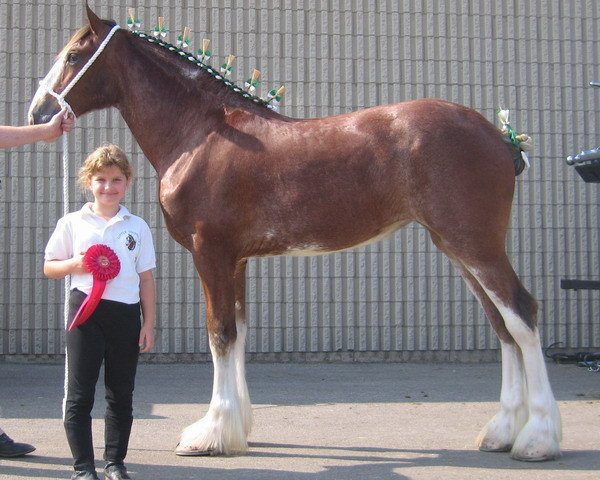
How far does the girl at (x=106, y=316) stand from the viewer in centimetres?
376

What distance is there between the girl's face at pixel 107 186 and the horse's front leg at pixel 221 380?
29.8 inches

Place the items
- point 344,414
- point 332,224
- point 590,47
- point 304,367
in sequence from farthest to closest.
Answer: point 590,47 → point 304,367 → point 344,414 → point 332,224

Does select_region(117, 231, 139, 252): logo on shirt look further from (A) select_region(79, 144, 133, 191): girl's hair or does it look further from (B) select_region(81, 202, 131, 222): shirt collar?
(A) select_region(79, 144, 133, 191): girl's hair

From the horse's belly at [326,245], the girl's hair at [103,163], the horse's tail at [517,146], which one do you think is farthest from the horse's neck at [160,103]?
the horse's tail at [517,146]

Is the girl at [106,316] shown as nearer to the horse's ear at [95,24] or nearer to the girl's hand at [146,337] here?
the girl's hand at [146,337]

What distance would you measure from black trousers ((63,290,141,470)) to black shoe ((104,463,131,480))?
0.02 metres

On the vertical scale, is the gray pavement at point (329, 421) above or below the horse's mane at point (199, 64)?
below

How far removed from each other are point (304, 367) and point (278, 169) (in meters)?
3.41

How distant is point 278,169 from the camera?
15.0 ft

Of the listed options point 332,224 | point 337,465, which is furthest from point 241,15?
point 337,465

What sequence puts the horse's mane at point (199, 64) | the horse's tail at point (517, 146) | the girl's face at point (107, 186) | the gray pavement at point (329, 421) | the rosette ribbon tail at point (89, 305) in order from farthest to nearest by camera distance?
the horse's mane at point (199, 64), the horse's tail at point (517, 146), the gray pavement at point (329, 421), the girl's face at point (107, 186), the rosette ribbon tail at point (89, 305)

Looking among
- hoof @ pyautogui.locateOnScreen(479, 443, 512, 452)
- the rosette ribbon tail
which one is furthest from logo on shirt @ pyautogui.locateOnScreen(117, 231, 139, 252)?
hoof @ pyautogui.locateOnScreen(479, 443, 512, 452)

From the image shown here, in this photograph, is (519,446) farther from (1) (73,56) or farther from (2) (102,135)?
(2) (102,135)

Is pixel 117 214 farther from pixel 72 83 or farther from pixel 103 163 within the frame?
pixel 72 83
